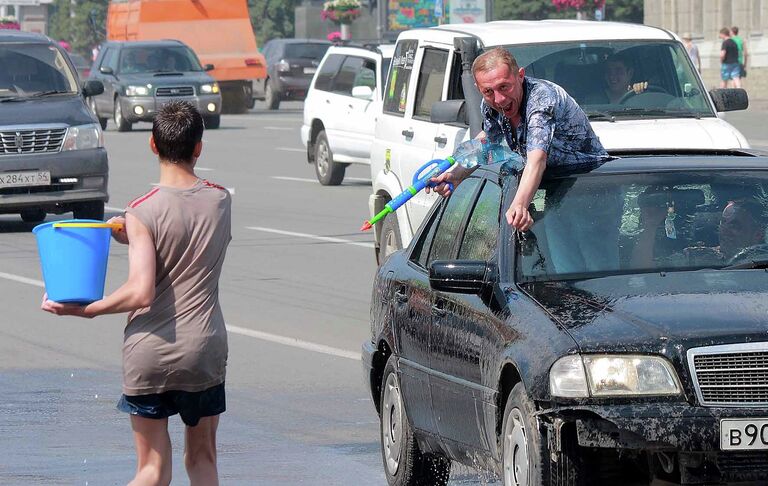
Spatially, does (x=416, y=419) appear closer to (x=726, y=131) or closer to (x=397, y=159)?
(x=726, y=131)

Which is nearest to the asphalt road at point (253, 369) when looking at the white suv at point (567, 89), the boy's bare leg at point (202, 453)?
the white suv at point (567, 89)

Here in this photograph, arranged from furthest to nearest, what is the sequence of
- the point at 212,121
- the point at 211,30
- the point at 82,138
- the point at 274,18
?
the point at 274,18
the point at 211,30
the point at 212,121
the point at 82,138

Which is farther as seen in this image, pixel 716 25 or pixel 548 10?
pixel 548 10

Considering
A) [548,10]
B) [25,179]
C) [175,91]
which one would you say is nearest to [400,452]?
[25,179]

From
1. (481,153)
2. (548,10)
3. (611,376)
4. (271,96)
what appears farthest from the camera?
(548,10)

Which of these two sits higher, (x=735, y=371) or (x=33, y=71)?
(x=33, y=71)

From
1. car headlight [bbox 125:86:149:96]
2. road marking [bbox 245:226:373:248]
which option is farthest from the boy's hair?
car headlight [bbox 125:86:149:96]

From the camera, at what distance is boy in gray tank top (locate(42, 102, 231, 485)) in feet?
18.7

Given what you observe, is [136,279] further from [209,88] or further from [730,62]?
[730,62]

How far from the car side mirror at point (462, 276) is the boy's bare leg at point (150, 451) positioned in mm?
1218

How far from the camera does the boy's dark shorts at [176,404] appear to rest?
578cm

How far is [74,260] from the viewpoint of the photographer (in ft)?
18.8

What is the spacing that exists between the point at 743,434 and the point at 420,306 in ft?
6.31

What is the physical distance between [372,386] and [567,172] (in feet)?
4.93
